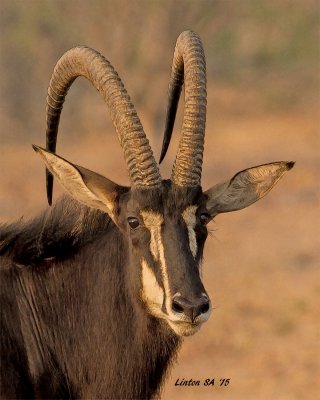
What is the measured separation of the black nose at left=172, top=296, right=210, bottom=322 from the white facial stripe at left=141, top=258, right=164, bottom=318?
0.21m

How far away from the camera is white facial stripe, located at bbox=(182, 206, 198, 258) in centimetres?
771

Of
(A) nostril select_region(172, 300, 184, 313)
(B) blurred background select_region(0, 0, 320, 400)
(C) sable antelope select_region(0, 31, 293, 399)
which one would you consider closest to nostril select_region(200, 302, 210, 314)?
(A) nostril select_region(172, 300, 184, 313)

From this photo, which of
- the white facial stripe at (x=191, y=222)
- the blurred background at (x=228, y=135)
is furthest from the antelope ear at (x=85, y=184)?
the blurred background at (x=228, y=135)

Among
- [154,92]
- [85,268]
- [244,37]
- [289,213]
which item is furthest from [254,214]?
[244,37]

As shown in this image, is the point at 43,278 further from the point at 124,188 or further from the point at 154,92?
the point at 154,92

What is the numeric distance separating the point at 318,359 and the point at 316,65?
1316 inches

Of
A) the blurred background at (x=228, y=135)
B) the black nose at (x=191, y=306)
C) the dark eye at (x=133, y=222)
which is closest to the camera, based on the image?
the black nose at (x=191, y=306)

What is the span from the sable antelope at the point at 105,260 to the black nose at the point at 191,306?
0.38m

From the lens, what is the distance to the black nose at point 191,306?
7316 millimetres

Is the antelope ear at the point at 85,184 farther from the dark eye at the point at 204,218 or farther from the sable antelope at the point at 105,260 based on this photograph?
the dark eye at the point at 204,218

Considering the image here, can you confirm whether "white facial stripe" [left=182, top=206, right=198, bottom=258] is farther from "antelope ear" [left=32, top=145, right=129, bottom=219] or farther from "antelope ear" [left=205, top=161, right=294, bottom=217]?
"antelope ear" [left=32, top=145, right=129, bottom=219]

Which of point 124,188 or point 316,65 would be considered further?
point 316,65

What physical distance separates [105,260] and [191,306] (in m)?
1.15

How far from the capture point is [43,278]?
838 centimetres
